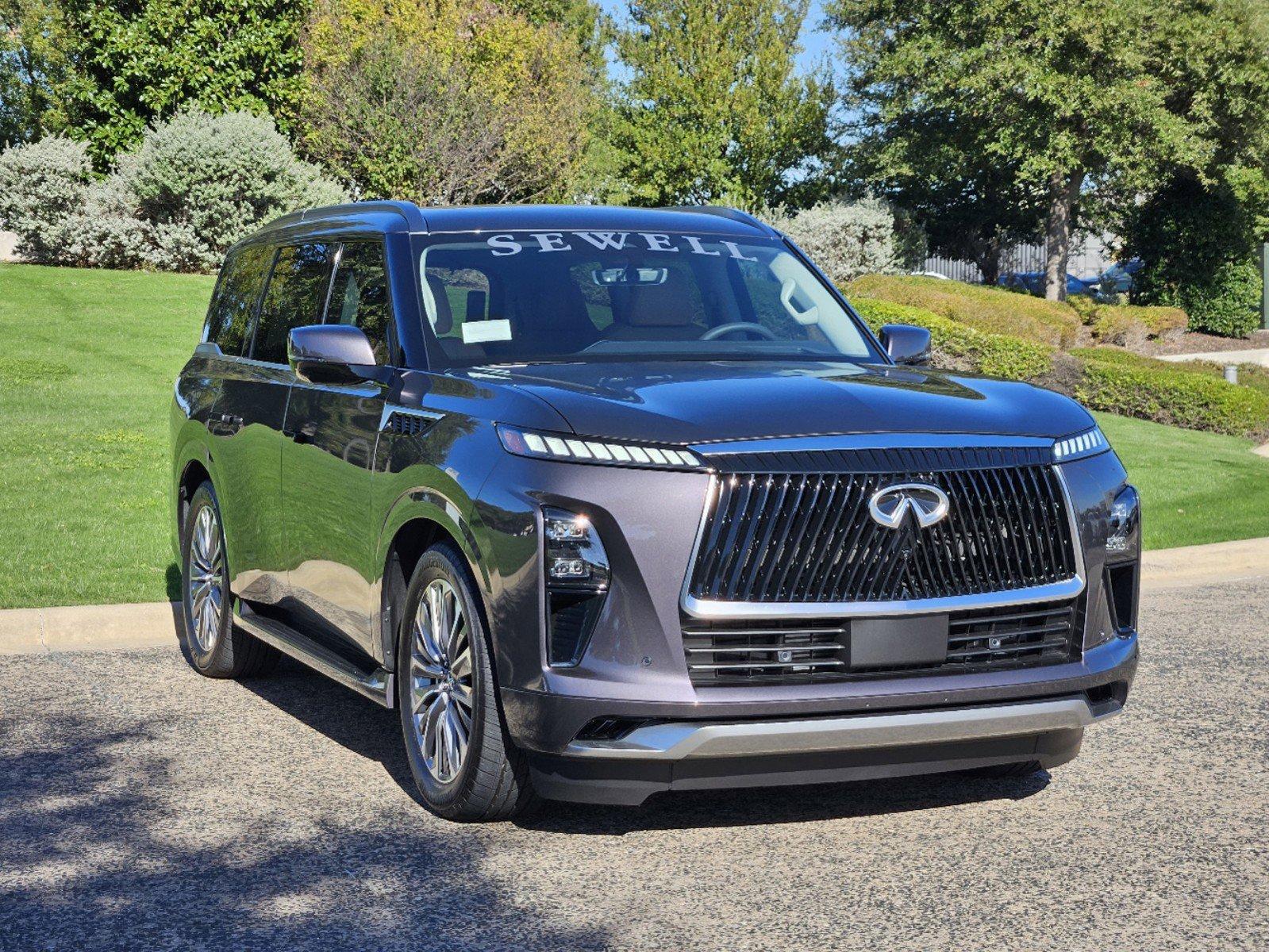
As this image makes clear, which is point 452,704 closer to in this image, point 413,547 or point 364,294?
point 413,547

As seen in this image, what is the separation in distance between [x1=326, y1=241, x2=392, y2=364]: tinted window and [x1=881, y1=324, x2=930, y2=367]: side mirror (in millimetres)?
1966

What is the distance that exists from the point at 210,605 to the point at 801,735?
3917mm

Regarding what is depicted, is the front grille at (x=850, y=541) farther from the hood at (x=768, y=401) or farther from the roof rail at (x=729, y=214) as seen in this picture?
the roof rail at (x=729, y=214)

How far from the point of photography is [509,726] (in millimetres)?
4719

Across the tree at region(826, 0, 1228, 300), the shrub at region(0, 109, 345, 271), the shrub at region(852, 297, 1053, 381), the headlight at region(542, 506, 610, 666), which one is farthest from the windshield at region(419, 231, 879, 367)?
the tree at region(826, 0, 1228, 300)

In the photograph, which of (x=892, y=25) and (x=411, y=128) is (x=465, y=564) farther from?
(x=892, y=25)

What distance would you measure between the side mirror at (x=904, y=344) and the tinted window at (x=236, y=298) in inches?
115

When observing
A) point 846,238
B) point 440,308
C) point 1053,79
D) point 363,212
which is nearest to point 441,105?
point 846,238

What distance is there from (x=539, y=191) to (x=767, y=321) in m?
32.9

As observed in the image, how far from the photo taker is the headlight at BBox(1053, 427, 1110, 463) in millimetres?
4973

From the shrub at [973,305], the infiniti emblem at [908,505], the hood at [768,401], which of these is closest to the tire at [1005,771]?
the hood at [768,401]

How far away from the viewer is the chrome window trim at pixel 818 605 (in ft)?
14.6

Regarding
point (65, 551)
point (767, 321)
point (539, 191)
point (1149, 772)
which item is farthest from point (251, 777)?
point (539, 191)

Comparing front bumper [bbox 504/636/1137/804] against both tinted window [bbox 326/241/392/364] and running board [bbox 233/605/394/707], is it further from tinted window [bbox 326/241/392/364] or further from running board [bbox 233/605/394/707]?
tinted window [bbox 326/241/392/364]
